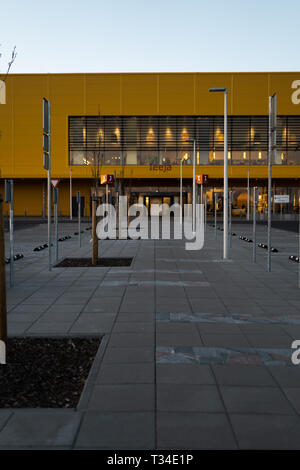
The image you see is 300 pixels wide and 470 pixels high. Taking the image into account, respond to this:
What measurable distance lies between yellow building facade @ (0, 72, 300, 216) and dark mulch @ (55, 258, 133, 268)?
40.7 meters

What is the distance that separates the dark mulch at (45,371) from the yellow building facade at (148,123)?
51.1m

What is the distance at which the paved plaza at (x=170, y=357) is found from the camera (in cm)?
412

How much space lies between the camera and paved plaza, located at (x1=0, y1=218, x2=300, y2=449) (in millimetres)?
4121

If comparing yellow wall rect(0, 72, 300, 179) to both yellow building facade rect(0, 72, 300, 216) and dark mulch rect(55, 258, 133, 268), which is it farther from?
dark mulch rect(55, 258, 133, 268)

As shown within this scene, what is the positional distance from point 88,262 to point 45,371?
10.6 meters

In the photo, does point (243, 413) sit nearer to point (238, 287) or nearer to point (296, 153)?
point (238, 287)

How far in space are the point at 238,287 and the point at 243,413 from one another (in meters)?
7.18

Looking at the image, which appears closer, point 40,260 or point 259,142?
point 40,260

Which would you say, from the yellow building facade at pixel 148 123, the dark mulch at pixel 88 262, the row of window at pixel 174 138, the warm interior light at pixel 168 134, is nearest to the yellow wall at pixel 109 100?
the yellow building facade at pixel 148 123

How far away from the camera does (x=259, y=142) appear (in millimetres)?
58062

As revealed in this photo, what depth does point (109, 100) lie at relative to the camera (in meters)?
57.2

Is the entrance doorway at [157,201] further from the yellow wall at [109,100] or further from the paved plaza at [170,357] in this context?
the paved plaza at [170,357]

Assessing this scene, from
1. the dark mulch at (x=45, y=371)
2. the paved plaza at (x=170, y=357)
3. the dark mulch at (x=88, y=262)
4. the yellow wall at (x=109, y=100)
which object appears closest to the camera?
the paved plaza at (x=170, y=357)

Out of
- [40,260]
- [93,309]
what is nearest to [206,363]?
[93,309]
